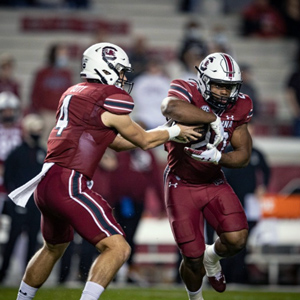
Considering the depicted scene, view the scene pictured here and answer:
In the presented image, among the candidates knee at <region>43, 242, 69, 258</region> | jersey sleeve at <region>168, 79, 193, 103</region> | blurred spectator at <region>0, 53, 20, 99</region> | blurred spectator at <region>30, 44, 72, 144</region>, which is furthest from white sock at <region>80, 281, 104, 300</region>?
blurred spectator at <region>0, 53, 20, 99</region>

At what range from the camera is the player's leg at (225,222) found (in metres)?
5.86

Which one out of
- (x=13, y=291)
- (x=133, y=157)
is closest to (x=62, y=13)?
(x=133, y=157)

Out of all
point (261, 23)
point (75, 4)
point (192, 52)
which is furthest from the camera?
point (261, 23)

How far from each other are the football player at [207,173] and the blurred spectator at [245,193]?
2672 millimetres

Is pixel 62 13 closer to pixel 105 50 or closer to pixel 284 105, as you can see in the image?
pixel 284 105

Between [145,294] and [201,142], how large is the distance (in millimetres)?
2443

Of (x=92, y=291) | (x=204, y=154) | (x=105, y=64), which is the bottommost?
(x=92, y=291)

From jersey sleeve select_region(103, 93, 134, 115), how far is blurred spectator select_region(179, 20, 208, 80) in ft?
17.3

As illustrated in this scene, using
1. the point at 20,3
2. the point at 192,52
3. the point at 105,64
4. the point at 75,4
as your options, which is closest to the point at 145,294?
the point at 105,64

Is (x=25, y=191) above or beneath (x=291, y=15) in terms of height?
above

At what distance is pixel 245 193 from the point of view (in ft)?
28.9

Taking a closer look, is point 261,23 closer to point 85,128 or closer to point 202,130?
point 202,130

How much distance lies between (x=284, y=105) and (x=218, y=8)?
2.51m

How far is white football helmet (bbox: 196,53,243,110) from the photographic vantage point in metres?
5.72
